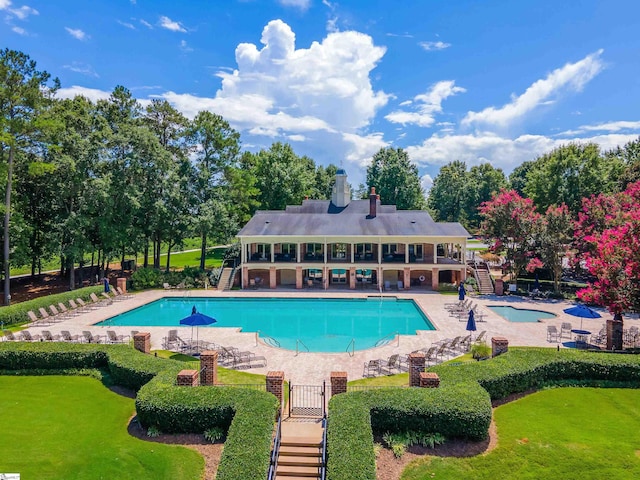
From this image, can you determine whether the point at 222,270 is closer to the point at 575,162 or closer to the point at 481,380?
the point at 481,380

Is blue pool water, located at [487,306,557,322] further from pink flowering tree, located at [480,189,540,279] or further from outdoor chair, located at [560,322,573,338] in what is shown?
pink flowering tree, located at [480,189,540,279]

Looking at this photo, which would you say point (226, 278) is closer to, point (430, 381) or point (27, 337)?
point (27, 337)

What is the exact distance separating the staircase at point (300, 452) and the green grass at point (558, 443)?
2137 mm

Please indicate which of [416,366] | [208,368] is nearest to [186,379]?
[208,368]

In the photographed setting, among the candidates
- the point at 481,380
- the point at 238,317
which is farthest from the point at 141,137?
the point at 481,380

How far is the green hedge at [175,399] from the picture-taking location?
29.2ft

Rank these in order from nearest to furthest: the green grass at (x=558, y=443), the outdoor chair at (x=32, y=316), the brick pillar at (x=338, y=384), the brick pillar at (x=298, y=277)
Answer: the green grass at (x=558, y=443), the brick pillar at (x=338, y=384), the outdoor chair at (x=32, y=316), the brick pillar at (x=298, y=277)

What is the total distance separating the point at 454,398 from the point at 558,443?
2.74m

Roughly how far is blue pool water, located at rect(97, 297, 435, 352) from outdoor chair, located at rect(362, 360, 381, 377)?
3689 millimetres

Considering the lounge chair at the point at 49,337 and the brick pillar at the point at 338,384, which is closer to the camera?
the brick pillar at the point at 338,384

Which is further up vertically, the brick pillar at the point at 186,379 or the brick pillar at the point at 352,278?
the brick pillar at the point at 352,278

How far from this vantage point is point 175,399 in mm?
10891

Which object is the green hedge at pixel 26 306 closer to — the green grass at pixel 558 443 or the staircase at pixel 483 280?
the green grass at pixel 558 443

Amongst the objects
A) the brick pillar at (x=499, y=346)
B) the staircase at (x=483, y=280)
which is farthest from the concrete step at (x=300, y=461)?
the staircase at (x=483, y=280)
